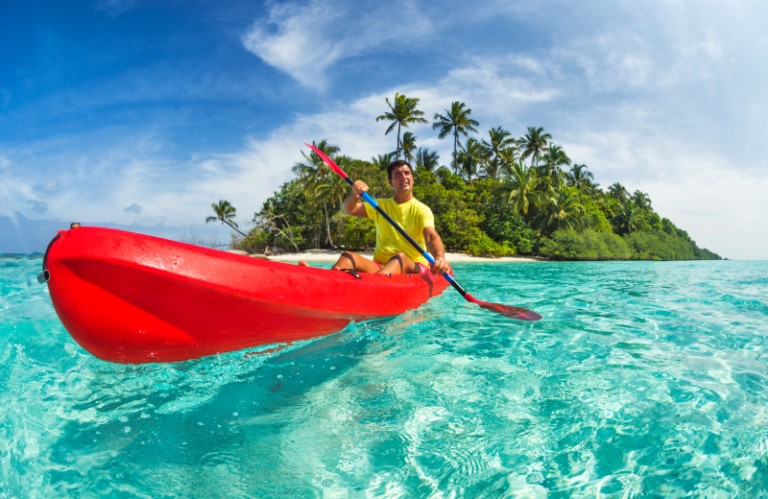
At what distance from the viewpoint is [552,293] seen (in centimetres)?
604

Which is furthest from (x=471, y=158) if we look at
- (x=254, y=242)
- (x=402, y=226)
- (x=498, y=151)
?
(x=402, y=226)

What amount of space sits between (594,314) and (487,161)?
31045 millimetres

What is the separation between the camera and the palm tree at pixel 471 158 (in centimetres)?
3206

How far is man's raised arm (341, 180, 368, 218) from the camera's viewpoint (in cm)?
392

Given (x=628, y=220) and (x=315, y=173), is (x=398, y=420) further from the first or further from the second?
(x=628, y=220)

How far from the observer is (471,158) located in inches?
1262

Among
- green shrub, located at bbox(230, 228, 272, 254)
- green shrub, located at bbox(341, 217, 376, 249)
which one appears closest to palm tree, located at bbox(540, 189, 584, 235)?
green shrub, located at bbox(341, 217, 376, 249)

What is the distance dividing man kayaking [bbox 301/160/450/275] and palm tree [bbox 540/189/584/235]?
24.6 metres

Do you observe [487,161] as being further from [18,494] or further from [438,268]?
[18,494]

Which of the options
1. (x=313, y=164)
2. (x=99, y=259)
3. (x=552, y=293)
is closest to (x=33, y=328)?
(x=99, y=259)

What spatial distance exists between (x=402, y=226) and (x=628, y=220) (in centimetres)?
3706

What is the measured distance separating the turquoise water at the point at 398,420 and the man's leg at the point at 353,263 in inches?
30.5

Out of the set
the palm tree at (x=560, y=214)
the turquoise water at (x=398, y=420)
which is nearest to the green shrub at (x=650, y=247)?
the palm tree at (x=560, y=214)

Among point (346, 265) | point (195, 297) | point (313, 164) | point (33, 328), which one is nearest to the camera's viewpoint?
point (195, 297)
